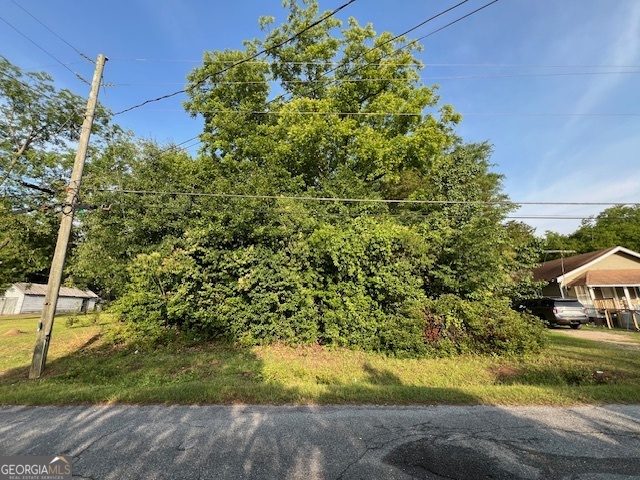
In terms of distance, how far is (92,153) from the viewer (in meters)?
18.1

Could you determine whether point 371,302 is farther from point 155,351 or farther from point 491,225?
point 155,351

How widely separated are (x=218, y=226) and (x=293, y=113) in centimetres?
668

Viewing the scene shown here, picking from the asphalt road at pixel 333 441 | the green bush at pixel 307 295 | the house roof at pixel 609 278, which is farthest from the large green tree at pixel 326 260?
the house roof at pixel 609 278

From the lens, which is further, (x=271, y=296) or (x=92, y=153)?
(x=92, y=153)

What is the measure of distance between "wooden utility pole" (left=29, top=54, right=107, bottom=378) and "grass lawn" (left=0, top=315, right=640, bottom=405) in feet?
1.93

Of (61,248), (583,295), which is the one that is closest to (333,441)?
(61,248)

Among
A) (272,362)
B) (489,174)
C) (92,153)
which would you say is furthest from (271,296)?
(489,174)

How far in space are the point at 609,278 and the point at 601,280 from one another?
1.55ft

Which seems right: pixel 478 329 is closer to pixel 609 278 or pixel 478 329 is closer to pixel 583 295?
pixel 609 278

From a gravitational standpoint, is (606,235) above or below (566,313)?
above

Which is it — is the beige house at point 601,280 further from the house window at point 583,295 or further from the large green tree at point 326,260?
the large green tree at point 326,260

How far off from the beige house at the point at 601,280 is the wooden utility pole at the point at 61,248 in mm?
24197

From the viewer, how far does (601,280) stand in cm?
1962

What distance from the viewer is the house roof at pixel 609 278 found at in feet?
61.1
